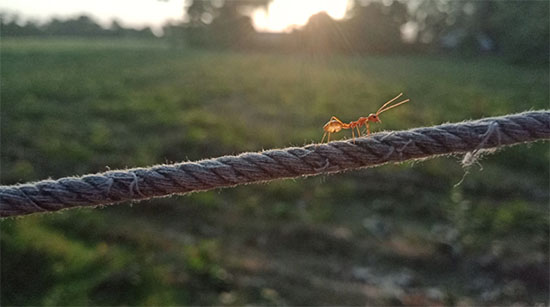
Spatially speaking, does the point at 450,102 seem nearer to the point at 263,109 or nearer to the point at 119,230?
the point at 263,109

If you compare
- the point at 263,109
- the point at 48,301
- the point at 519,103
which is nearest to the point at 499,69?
the point at 519,103

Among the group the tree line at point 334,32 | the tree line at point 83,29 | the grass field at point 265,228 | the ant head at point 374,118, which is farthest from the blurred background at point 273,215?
the tree line at point 83,29

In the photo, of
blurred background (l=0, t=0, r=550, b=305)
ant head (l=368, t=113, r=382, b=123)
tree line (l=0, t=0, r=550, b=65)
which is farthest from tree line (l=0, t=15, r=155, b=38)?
ant head (l=368, t=113, r=382, b=123)

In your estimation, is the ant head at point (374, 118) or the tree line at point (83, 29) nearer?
the ant head at point (374, 118)

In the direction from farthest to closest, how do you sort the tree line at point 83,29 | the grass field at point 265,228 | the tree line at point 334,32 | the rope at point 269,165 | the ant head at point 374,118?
the tree line at point 83,29 → the tree line at point 334,32 → the grass field at point 265,228 → the ant head at point 374,118 → the rope at point 269,165

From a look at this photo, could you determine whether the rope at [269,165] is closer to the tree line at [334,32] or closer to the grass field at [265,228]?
the grass field at [265,228]
